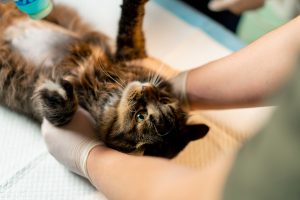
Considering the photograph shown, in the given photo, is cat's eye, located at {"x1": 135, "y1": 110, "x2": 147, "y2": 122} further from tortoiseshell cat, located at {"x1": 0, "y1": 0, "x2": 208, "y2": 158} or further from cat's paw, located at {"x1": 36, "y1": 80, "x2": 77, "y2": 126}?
cat's paw, located at {"x1": 36, "y1": 80, "x2": 77, "y2": 126}

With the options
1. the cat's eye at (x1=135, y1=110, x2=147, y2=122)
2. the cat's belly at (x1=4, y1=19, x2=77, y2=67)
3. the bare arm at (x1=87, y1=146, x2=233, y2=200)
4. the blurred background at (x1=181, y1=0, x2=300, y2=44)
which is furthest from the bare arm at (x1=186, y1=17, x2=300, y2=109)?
the blurred background at (x1=181, y1=0, x2=300, y2=44)

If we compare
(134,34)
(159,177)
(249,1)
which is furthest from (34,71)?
(249,1)

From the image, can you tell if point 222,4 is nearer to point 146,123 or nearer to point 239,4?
point 239,4

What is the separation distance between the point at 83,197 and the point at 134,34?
1.91 feet

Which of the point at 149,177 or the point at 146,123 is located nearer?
the point at 149,177

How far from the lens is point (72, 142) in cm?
115

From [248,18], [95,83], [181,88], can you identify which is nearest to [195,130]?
[181,88]

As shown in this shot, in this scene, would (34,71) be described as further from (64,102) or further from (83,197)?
(83,197)

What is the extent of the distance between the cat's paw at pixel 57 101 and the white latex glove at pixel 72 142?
3cm

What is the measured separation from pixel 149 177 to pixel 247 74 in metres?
0.44

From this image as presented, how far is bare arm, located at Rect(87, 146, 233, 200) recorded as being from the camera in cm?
71

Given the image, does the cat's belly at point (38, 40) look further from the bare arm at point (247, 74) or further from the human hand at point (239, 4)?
the human hand at point (239, 4)

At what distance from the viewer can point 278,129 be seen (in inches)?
17.4

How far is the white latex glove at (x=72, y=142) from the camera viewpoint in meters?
1.14
